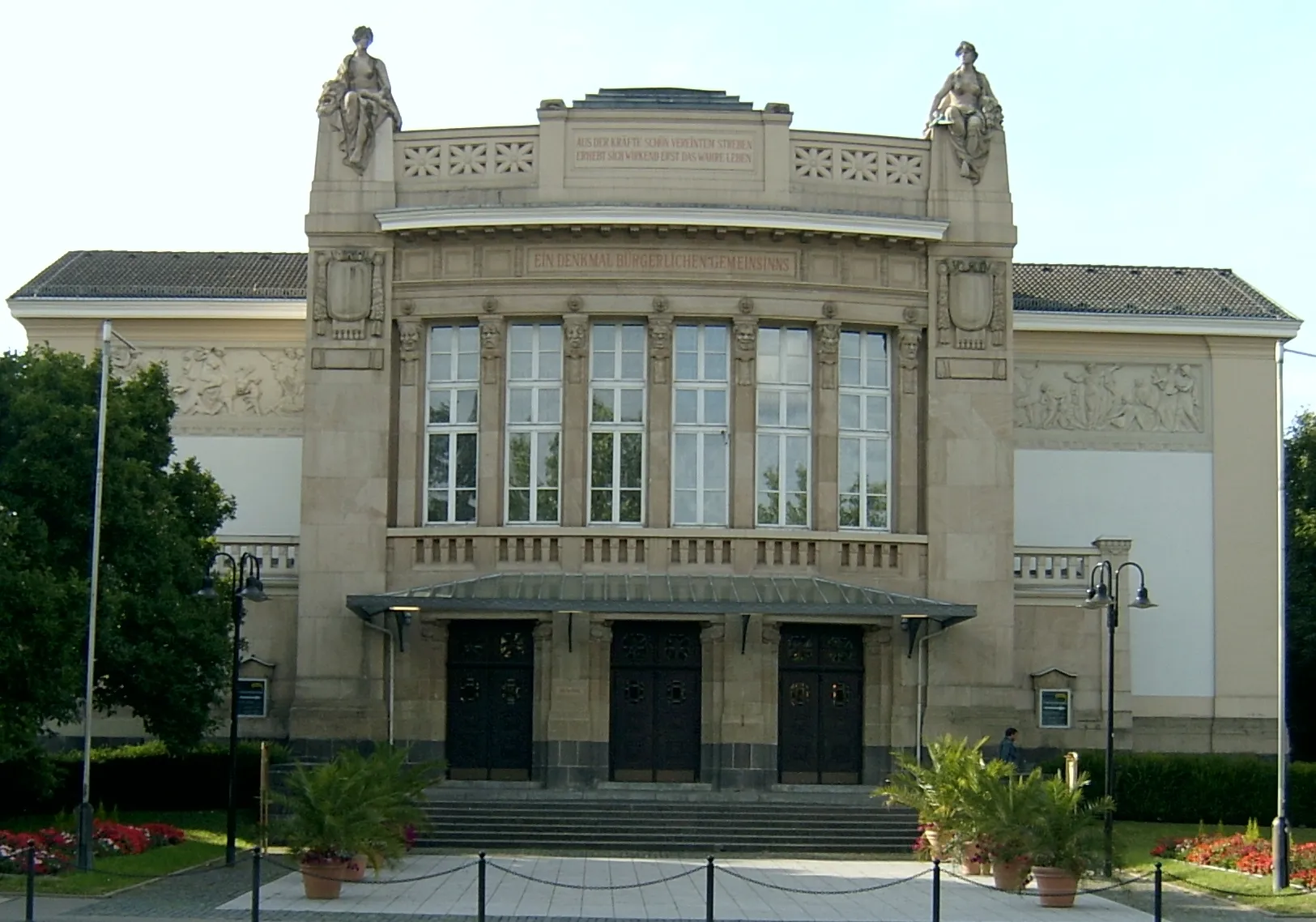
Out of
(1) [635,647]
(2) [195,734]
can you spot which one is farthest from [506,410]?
(2) [195,734]

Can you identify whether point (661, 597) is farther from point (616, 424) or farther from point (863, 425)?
point (863, 425)

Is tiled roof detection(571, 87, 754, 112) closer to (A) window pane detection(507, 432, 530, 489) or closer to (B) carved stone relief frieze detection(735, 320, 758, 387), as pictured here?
(B) carved stone relief frieze detection(735, 320, 758, 387)

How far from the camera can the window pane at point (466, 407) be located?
120 feet

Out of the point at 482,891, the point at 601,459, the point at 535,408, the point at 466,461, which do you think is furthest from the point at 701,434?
the point at 482,891

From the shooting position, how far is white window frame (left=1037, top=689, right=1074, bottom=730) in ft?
122

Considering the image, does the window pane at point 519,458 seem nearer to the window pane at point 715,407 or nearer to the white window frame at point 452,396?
the white window frame at point 452,396

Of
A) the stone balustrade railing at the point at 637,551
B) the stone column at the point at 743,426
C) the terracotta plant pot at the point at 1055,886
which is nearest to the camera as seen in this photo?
the terracotta plant pot at the point at 1055,886

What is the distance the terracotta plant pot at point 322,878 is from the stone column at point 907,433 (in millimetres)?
15037

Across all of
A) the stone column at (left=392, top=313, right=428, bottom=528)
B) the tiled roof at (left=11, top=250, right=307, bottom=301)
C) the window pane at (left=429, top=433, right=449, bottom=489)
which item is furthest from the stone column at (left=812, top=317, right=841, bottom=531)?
the tiled roof at (left=11, top=250, right=307, bottom=301)

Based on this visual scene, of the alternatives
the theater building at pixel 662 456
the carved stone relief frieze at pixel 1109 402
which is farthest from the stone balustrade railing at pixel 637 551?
the carved stone relief frieze at pixel 1109 402

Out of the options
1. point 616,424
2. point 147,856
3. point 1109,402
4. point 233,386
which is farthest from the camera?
point 1109,402

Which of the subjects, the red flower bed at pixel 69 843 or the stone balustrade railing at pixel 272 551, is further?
the stone balustrade railing at pixel 272 551

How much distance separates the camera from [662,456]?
3584 centimetres

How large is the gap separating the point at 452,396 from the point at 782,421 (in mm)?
6478
